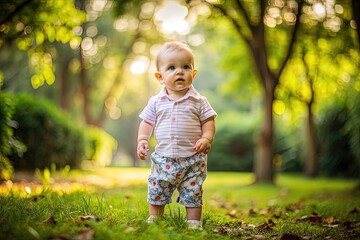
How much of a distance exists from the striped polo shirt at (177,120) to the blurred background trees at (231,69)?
2207mm

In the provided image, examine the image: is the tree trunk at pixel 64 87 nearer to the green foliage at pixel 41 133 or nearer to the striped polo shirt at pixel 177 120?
the green foliage at pixel 41 133

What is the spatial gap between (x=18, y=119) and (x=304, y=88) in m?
9.97

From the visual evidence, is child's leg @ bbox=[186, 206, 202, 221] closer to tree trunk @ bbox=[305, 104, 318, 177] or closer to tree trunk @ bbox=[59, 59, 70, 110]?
tree trunk @ bbox=[305, 104, 318, 177]

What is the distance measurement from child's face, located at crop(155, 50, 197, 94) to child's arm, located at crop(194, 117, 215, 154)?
0.37 meters

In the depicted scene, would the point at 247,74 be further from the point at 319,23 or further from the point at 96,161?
the point at 96,161

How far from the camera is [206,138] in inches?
145

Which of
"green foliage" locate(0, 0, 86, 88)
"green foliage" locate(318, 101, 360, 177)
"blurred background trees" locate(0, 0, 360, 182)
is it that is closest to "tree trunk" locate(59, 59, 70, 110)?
"blurred background trees" locate(0, 0, 360, 182)

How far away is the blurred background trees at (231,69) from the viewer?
628 cm

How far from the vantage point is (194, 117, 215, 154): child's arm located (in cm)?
363

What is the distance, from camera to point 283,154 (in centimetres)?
2003

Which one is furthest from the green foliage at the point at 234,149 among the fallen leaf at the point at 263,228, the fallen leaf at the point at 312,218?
the fallen leaf at the point at 263,228

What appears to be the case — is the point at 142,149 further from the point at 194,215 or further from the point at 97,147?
the point at 97,147

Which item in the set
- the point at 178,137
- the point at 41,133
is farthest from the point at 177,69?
the point at 41,133

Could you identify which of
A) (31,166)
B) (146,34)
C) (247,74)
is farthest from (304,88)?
(146,34)
